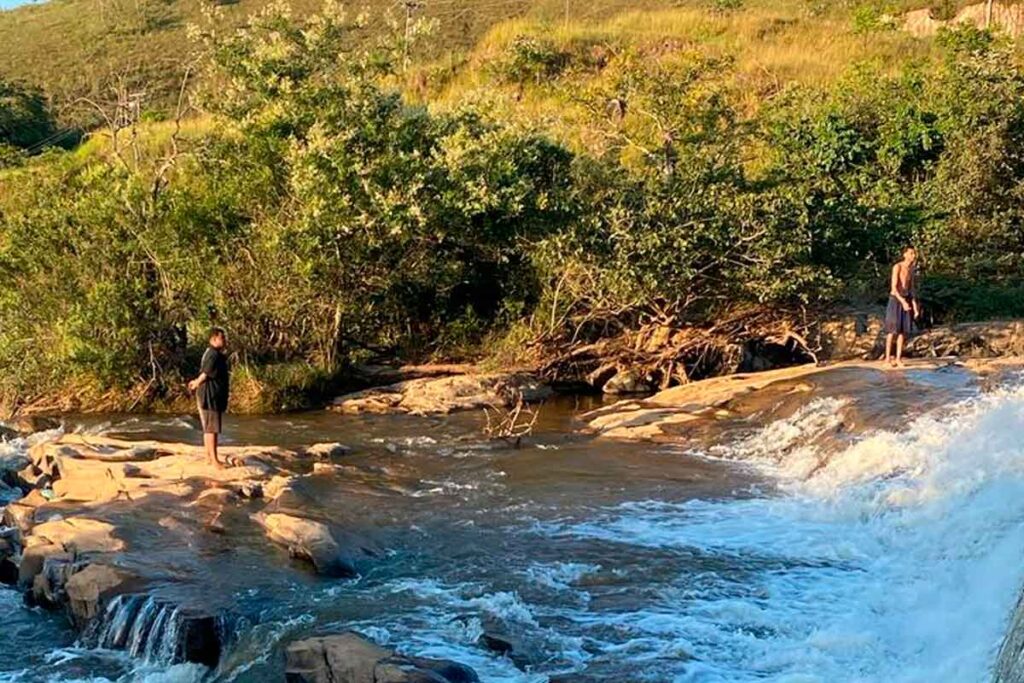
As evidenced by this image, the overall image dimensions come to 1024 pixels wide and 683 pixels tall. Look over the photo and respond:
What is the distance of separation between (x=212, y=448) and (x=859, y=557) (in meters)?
6.78

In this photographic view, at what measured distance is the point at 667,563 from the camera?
363 inches

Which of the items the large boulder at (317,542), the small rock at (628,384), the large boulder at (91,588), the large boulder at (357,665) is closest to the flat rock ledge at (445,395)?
the small rock at (628,384)

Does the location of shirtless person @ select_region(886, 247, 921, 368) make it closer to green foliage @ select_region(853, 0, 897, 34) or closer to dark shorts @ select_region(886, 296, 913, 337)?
dark shorts @ select_region(886, 296, 913, 337)

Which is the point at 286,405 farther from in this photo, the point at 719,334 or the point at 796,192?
the point at 796,192

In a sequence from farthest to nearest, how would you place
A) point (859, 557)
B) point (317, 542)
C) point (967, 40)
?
point (967, 40) < point (317, 542) < point (859, 557)

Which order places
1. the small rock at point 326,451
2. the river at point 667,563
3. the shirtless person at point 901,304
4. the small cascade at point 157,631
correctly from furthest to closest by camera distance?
the shirtless person at point 901,304, the small rock at point 326,451, the small cascade at point 157,631, the river at point 667,563

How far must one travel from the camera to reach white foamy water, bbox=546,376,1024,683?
7348 mm

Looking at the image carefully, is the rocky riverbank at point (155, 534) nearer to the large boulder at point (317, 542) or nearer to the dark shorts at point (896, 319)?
the large boulder at point (317, 542)

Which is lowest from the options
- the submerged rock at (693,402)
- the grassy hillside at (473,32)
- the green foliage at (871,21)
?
the submerged rock at (693,402)

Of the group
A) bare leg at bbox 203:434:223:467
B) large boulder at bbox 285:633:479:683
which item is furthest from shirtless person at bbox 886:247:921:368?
large boulder at bbox 285:633:479:683

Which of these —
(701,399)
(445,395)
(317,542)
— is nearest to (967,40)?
(701,399)

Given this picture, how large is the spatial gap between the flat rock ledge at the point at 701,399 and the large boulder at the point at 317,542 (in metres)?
5.78

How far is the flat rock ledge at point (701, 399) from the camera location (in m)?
15.1

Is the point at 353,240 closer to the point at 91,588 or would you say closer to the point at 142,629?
the point at 91,588
